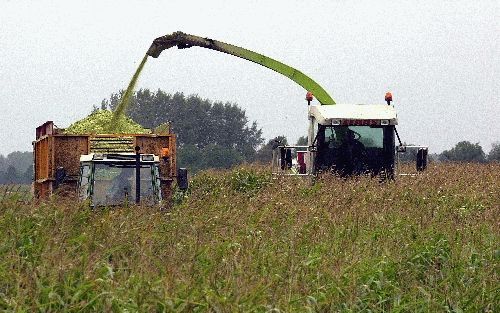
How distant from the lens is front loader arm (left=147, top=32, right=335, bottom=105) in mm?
19672

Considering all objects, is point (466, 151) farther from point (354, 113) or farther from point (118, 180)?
point (118, 180)

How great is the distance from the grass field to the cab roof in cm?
494

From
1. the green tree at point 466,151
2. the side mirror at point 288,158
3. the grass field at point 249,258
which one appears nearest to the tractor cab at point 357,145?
the side mirror at point 288,158

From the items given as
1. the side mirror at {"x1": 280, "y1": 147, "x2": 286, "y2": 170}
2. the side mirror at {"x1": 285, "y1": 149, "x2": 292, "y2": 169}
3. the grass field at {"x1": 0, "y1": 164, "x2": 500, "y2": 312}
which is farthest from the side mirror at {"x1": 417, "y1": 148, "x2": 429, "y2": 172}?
the grass field at {"x1": 0, "y1": 164, "x2": 500, "y2": 312}

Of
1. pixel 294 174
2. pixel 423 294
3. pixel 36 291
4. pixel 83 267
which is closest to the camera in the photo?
pixel 36 291

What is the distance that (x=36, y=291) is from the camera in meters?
6.33

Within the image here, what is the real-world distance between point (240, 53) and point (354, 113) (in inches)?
145

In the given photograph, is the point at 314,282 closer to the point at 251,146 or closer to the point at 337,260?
the point at 337,260

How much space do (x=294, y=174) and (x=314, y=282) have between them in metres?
11.3

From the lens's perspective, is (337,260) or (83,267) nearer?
(83,267)

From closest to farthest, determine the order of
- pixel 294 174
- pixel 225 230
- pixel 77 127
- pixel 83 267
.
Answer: pixel 83 267, pixel 225 230, pixel 77 127, pixel 294 174

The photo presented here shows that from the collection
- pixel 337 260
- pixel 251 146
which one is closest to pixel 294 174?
pixel 337 260

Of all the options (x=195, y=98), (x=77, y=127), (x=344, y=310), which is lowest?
(x=344, y=310)

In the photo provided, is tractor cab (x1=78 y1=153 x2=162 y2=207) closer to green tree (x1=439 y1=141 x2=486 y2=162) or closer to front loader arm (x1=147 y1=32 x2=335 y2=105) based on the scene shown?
front loader arm (x1=147 y1=32 x2=335 y2=105)
